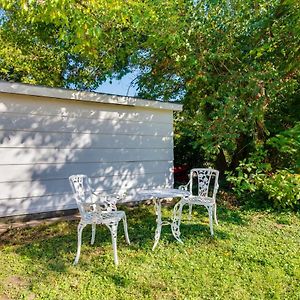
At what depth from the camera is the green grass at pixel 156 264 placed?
2979mm

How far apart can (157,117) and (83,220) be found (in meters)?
3.78

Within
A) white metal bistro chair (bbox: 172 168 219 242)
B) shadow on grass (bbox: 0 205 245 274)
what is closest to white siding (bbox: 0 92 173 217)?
shadow on grass (bbox: 0 205 245 274)

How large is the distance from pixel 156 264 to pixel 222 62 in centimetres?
486

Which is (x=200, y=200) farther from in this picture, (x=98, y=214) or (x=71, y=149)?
(x=71, y=149)

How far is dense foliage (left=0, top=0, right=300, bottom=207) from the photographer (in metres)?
5.77

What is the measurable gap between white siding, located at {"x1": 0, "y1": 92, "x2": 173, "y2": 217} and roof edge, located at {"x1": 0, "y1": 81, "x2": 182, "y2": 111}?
0.14m

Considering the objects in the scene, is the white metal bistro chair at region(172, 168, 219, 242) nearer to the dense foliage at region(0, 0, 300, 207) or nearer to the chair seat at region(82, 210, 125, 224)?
the dense foliage at region(0, 0, 300, 207)

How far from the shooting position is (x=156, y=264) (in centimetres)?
353

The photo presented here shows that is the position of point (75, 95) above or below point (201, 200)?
above

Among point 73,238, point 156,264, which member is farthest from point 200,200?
point 73,238

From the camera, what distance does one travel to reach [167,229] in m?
4.78

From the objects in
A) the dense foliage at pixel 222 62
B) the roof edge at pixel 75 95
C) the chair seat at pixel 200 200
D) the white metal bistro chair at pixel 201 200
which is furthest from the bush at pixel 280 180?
the roof edge at pixel 75 95

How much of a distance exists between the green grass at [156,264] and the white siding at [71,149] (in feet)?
2.35

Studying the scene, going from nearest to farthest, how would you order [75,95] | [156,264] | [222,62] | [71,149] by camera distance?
[156,264] → [75,95] → [71,149] → [222,62]
